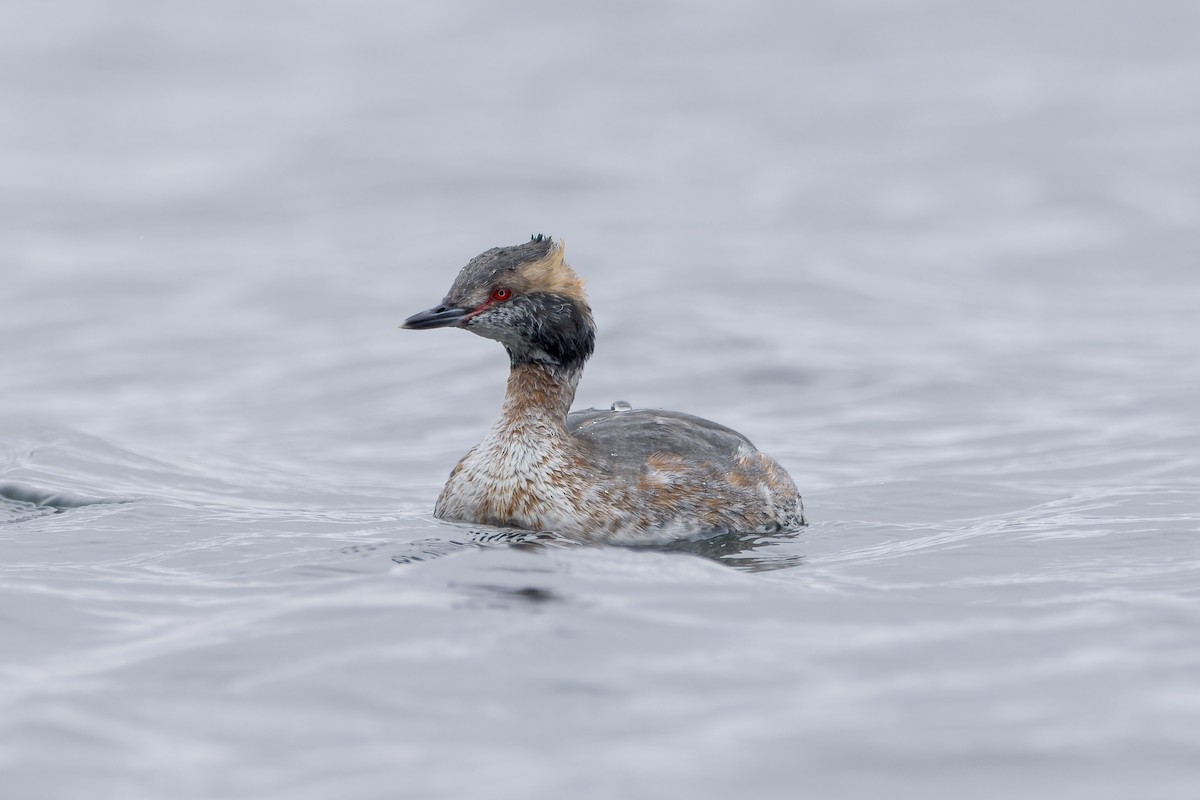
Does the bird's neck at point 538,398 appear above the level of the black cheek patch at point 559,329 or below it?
below

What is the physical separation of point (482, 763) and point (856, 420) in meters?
9.54

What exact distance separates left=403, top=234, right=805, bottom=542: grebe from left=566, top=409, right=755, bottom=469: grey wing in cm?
1

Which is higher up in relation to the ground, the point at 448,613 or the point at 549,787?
the point at 448,613

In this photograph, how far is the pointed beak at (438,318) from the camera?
10469 mm

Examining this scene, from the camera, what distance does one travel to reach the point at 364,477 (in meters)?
13.9

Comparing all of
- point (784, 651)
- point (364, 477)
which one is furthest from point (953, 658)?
point (364, 477)

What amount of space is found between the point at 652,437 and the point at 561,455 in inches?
25.9

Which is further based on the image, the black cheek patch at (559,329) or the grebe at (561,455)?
the black cheek patch at (559,329)

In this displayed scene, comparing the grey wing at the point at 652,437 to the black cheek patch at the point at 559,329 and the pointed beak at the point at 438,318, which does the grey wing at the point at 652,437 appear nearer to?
the black cheek patch at the point at 559,329

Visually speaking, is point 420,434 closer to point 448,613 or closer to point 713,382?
point 713,382

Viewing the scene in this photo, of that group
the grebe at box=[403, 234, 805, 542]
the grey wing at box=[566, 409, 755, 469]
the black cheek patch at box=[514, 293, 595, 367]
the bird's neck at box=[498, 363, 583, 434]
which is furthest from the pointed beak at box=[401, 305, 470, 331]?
the grey wing at box=[566, 409, 755, 469]

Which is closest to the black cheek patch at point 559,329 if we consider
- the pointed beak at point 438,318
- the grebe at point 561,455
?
the grebe at point 561,455

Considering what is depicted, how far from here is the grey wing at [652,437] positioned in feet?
36.1

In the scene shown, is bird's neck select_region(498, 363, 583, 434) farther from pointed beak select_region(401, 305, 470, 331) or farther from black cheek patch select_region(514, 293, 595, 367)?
pointed beak select_region(401, 305, 470, 331)
